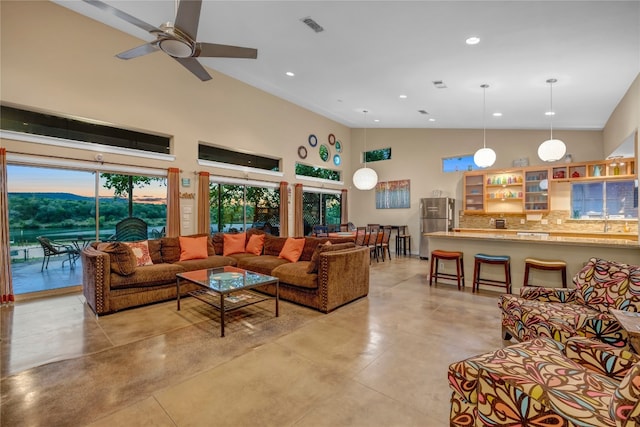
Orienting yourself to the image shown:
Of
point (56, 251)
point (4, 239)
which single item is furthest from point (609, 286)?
point (56, 251)

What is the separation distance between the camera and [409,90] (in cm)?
590

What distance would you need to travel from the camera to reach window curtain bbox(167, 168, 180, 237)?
233 inches

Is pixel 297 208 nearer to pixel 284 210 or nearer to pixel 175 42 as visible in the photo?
pixel 284 210

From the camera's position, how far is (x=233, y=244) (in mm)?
5926

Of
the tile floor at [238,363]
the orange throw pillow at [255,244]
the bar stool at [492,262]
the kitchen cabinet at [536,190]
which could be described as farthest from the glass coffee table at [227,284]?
the kitchen cabinet at [536,190]

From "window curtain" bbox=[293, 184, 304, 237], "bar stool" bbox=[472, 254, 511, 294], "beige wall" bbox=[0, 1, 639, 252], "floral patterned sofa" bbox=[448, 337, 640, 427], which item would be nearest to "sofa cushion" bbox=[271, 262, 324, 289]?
"floral patterned sofa" bbox=[448, 337, 640, 427]

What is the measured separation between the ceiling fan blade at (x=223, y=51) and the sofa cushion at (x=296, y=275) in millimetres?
2842

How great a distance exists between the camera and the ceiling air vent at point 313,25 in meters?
4.13

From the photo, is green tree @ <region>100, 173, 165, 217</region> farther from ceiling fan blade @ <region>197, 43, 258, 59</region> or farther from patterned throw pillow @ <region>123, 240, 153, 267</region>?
ceiling fan blade @ <region>197, 43, 258, 59</region>

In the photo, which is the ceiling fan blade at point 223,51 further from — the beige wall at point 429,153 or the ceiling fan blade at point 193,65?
the beige wall at point 429,153

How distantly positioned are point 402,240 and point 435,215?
1503 mm

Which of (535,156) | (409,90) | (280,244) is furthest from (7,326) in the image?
(535,156)

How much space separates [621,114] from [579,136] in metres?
1.98

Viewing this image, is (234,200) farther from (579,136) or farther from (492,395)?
(579,136)
